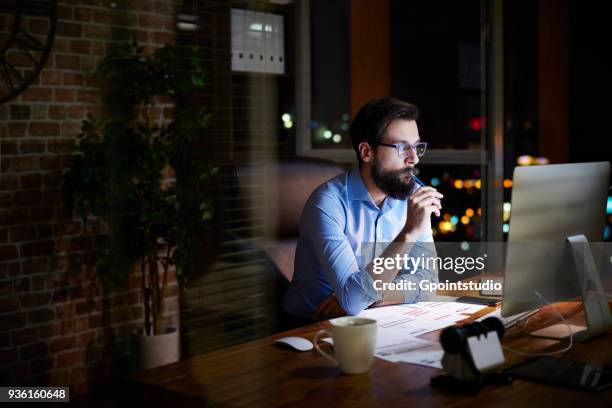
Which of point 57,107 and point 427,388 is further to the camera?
point 57,107

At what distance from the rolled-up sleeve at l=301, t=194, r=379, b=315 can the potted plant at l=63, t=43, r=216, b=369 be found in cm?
68

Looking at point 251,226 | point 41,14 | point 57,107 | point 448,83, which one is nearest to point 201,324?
point 251,226

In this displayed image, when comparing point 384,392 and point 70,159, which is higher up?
point 70,159

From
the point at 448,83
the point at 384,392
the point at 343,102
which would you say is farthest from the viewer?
the point at 448,83

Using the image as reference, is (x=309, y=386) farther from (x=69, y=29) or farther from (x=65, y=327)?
(x=69, y=29)

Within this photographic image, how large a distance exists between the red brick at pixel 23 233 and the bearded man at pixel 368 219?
0.83 m

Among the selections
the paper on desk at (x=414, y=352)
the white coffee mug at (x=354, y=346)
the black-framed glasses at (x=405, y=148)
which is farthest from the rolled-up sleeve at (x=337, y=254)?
the white coffee mug at (x=354, y=346)

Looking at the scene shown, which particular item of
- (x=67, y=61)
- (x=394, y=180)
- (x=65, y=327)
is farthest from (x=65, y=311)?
(x=394, y=180)

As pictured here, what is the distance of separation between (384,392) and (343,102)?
9.77ft

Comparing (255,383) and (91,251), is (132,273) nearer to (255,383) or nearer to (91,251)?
(91,251)

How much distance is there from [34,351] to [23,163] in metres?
0.60

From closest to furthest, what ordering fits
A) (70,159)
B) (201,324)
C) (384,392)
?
(384,392), (70,159), (201,324)

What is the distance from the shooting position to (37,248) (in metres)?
2.28

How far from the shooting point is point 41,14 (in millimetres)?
2219
